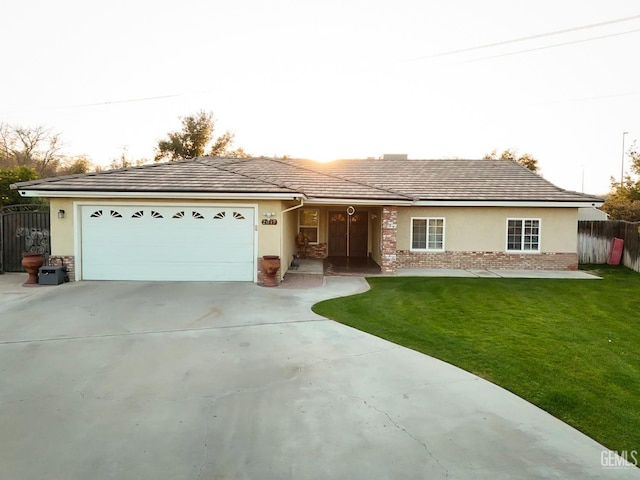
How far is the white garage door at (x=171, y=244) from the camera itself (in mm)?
12742

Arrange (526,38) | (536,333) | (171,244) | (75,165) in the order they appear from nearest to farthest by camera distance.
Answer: (536,333) < (171,244) < (526,38) < (75,165)

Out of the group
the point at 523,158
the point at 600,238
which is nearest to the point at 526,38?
the point at 600,238

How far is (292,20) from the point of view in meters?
13.8

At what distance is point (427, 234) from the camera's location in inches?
665

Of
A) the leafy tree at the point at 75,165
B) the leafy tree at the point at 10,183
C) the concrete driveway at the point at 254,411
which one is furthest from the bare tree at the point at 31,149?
the concrete driveway at the point at 254,411

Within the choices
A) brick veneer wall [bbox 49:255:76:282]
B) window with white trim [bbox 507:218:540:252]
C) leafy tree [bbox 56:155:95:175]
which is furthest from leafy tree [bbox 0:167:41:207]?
window with white trim [bbox 507:218:540:252]

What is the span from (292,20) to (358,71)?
297cm

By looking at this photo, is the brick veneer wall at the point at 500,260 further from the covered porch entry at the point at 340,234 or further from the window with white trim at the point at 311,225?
the window with white trim at the point at 311,225

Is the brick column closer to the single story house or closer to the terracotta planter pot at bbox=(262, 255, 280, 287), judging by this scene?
the single story house

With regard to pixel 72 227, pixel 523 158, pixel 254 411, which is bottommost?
pixel 254 411

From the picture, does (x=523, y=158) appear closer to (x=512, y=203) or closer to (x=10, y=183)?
(x=512, y=203)

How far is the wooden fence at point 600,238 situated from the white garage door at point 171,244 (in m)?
14.0

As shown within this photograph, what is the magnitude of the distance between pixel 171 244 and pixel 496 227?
1164 centimetres

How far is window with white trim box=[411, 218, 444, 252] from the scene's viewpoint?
16.8 metres
